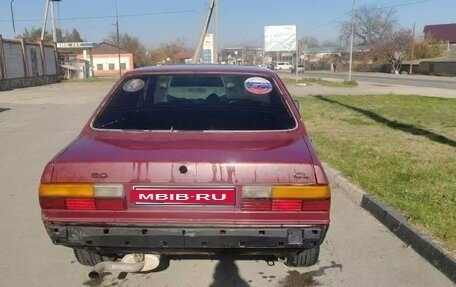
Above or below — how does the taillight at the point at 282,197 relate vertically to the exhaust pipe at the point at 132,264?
above

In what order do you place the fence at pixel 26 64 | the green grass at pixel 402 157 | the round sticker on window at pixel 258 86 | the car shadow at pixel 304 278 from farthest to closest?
the fence at pixel 26 64, the green grass at pixel 402 157, the round sticker on window at pixel 258 86, the car shadow at pixel 304 278

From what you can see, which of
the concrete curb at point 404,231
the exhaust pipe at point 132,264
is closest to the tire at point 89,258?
the exhaust pipe at point 132,264

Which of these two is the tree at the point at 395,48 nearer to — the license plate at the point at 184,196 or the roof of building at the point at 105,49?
the roof of building at the point at 105,49

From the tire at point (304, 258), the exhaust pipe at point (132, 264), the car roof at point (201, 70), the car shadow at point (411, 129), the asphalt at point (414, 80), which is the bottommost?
the asphalt at point (414, 80)

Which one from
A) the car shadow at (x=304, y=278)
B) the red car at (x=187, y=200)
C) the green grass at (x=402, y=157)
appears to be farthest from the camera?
the green grass at (x=402, y=157)

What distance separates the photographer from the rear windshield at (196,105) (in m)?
3.30

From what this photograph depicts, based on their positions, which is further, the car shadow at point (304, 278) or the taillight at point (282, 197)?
the car shadow at point (304, 278)

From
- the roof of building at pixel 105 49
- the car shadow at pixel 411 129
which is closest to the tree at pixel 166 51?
the roof of building at pixel 105 49

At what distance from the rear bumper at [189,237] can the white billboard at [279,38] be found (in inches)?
1542

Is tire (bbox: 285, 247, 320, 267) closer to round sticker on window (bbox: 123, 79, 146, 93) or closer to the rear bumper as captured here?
the rear bumper

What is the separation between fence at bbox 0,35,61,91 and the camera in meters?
30.8

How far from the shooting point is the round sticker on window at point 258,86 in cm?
363

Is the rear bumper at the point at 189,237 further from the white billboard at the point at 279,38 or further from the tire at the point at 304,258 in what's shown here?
the white billboard at the point at 279,38

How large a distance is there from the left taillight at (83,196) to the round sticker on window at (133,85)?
1272 millimetres
